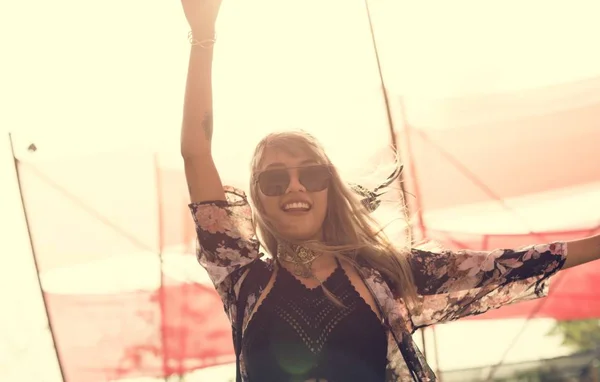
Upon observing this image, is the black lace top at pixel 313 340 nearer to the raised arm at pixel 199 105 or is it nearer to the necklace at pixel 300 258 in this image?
the necklace at pixel 300 258

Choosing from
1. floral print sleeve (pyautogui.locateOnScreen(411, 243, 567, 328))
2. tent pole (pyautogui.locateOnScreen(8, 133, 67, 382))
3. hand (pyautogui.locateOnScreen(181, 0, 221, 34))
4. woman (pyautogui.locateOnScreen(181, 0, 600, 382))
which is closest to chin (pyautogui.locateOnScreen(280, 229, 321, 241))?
woman (pyautogui.locateOnScreen(181, 0, 600, 382))

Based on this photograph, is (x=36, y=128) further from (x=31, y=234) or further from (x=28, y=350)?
(x=28, y=350)

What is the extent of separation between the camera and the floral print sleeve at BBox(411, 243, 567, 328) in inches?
70.4

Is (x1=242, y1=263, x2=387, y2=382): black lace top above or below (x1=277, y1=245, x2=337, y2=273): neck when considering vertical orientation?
below

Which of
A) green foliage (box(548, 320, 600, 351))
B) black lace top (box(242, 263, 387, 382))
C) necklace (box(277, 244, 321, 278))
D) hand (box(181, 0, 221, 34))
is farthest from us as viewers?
green foliage (box(548, 320, 600, 351))

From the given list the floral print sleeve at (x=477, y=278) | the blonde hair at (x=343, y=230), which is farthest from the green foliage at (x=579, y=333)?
the blonde hair at (x=343, y=230)

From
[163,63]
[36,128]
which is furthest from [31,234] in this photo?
[163,63]

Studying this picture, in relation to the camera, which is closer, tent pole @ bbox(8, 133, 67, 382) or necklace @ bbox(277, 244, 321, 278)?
necklace @ bbox(277, 244, 321, 278)

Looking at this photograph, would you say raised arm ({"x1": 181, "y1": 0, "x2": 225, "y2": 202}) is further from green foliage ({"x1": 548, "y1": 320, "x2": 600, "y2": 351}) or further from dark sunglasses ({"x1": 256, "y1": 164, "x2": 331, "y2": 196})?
green foliage ({"x1": 548, "y1": 320, "x2": 600, "y2": 351})

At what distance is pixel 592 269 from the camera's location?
3.46m

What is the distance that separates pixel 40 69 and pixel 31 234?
0.90 metres

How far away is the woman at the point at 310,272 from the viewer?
169 centimetres

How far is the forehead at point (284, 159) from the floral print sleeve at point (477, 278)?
449 millimetres

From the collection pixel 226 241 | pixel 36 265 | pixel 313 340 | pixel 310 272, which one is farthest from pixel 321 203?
pixel 36 265
